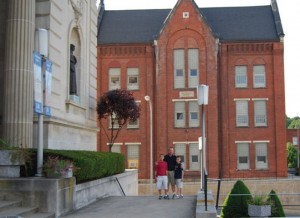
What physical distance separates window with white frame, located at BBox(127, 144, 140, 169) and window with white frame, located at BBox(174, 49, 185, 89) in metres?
6.92

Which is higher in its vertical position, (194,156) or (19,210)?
(194,156)

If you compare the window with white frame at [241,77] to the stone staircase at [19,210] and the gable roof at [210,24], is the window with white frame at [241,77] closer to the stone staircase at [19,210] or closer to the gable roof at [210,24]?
the gable roof at [210,24]

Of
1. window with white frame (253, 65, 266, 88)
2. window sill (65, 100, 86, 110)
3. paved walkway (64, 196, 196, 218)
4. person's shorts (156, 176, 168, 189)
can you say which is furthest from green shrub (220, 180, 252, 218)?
window with white frame (253, 65, 266, 88)

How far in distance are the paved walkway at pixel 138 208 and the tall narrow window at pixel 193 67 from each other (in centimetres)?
3121

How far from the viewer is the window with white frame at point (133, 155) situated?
47.2 meters

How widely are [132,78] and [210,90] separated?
7.61 meters

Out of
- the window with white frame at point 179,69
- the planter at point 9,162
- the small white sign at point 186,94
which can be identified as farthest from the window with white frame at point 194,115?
the planter at point 9,162

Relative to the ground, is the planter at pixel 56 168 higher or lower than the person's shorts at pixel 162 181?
higher

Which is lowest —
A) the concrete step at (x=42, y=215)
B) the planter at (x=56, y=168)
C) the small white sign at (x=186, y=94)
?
the concrete step at (x=42, y=215)

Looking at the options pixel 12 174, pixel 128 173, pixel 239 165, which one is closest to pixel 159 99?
pixel 239 165

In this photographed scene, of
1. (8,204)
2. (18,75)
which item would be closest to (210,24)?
(18,75)

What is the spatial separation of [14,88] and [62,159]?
2911mm

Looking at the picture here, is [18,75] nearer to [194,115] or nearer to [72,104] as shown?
[72,104]

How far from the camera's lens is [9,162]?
12.2 m
